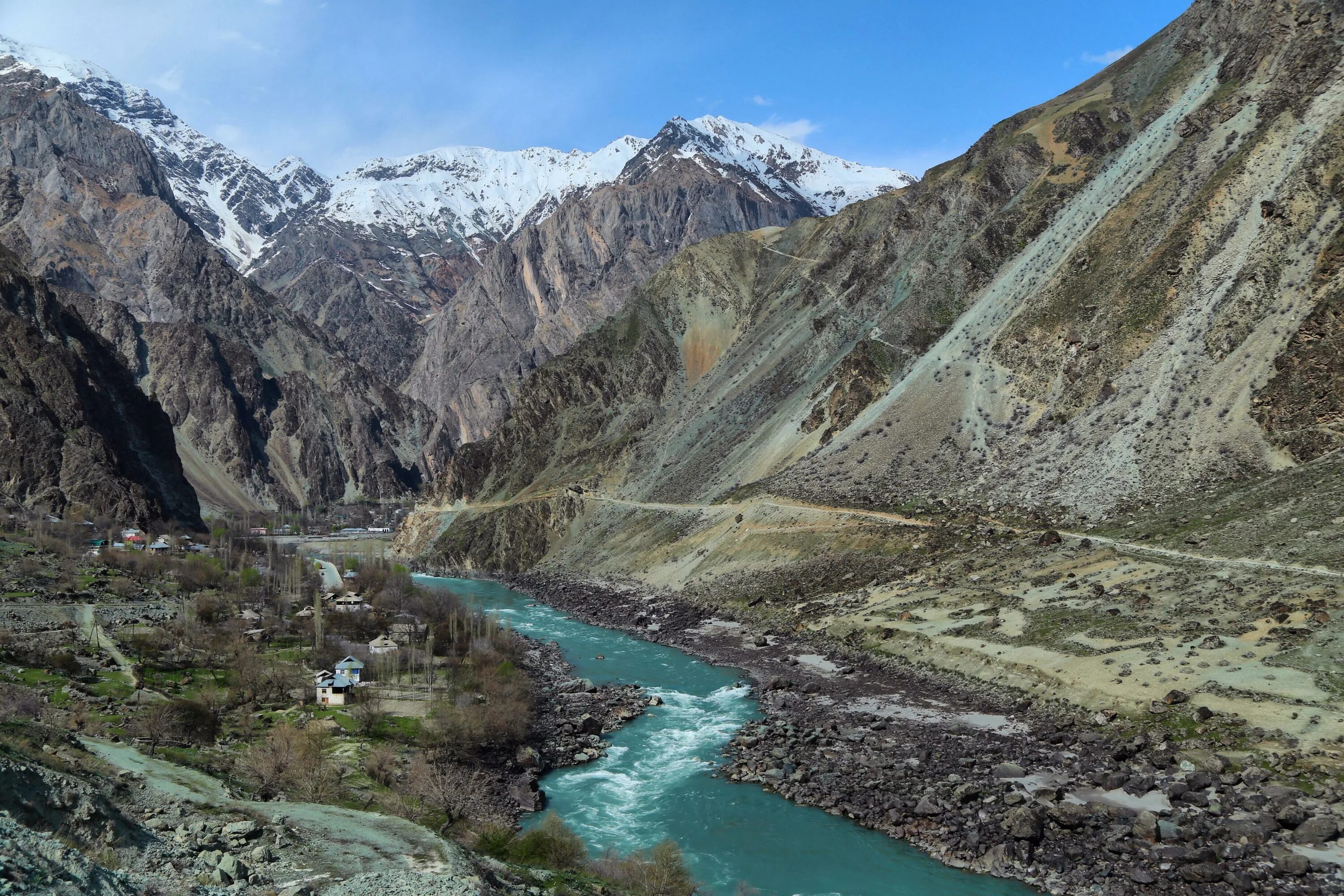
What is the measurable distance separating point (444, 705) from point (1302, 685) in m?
44.8

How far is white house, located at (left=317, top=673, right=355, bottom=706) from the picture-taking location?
58.3 m

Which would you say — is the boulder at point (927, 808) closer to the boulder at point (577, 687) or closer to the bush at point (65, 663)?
the boulder at point (577, 687)

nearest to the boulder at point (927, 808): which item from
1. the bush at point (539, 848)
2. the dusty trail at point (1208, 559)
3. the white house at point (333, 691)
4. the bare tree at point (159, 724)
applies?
the bush at point (539, 848)

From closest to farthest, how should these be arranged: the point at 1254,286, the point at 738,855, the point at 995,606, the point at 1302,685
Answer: the point at 738,855
the point at 1302,685
the point at 995,606
the point at 1254,286

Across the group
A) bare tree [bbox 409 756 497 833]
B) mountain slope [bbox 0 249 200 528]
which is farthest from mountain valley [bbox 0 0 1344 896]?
bare tree [bbox 409 756 497 833]

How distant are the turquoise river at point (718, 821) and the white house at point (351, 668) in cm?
1840

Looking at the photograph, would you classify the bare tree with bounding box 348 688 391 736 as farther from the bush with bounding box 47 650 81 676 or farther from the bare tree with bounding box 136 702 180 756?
the bush with bounding box 47 650 81 676

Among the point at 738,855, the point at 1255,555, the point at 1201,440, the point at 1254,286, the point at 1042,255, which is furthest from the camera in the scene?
the point at 1042,255

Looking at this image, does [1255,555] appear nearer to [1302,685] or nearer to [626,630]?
[1302,685]

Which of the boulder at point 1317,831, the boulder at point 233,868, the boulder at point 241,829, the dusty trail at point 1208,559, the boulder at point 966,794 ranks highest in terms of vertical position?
the dusty trail at point 1208,559

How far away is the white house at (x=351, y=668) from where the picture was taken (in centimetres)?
6138

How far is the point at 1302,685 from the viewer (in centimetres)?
4156

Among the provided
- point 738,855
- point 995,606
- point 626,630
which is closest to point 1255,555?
point 995,606

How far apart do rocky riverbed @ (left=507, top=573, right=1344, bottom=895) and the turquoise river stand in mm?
1098
